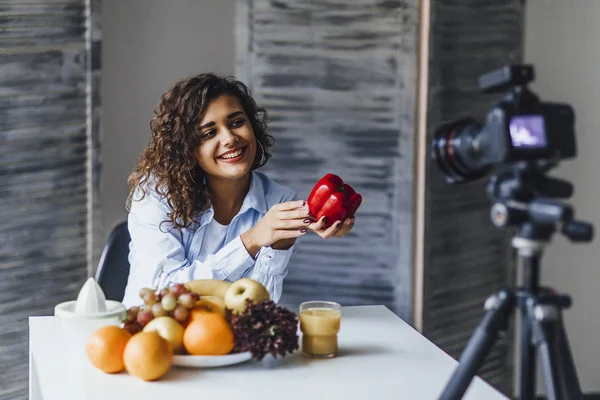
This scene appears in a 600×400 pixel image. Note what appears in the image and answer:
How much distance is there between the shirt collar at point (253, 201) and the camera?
7.90ft

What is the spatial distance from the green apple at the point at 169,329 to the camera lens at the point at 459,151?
0.58 metres

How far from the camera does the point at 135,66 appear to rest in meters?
Answer: 3.25

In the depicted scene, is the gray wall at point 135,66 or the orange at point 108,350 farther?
the gray wall at point 135,66

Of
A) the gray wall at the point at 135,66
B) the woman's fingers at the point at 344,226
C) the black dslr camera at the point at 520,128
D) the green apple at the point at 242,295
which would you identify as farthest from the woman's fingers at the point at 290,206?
the gray wall at the point at 135,66

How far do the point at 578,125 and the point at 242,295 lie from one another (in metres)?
2.42

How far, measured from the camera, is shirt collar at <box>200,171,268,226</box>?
2.41 meters

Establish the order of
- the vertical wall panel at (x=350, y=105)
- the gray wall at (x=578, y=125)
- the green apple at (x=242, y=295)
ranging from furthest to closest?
the gray wall at (x=578, y=125) < the vertical wall panel at (x=350, y=105) < the green apple at (x=242, y=295)

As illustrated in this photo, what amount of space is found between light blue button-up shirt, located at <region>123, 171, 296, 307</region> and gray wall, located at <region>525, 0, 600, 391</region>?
1.70 m

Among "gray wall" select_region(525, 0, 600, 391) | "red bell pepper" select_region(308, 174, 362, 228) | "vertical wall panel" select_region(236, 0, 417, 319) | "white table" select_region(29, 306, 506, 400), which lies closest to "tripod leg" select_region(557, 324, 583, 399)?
"white table" select_region(29, 306, 506, 400)

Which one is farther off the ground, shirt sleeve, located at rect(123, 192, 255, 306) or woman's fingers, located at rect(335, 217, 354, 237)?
woman's fingers, located at rect(335, 217, 354, 237)

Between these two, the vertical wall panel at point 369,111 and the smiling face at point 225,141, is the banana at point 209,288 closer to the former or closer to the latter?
the smiling face at point 225,141

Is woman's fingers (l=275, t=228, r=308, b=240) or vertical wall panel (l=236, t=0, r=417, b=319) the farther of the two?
vertical wall panel (l=236, t=0, r=417, b=319)

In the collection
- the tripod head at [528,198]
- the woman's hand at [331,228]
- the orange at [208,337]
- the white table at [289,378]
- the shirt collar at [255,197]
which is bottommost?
the white table at [289,378]

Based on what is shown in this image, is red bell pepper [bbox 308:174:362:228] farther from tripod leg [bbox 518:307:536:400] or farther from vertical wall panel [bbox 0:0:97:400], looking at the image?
vertical wall panel [bbox 0:0:97:400]
